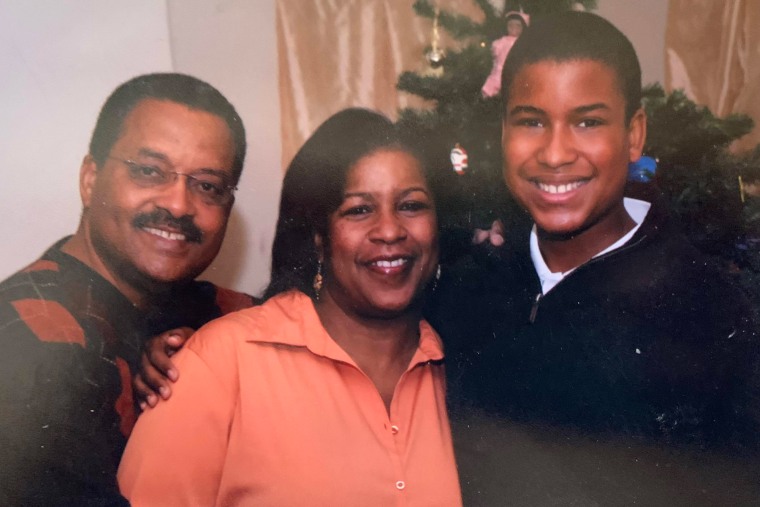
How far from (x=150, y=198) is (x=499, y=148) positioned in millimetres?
563

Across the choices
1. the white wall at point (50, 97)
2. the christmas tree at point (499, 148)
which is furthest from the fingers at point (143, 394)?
the christmas tree at point (499, 148)

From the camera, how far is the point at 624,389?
40.4 inches

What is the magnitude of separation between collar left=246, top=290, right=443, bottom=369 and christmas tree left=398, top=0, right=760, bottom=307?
0.29m

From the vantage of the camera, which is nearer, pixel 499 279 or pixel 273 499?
pixel 273 499

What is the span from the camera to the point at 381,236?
105 cm

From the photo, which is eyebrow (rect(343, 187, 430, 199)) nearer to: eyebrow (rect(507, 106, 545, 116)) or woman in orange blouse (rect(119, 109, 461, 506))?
woman in orange blouse (rect(119, 109, 461, 506))

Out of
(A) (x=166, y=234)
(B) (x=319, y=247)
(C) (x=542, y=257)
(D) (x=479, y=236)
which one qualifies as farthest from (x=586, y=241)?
Answer: (A) (x=166, y=234)

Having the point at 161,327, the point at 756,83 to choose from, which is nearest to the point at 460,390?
the point at 161,327

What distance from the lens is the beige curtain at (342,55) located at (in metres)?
1.09

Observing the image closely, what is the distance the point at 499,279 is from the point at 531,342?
12cm

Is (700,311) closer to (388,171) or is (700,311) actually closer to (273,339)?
(388,171)

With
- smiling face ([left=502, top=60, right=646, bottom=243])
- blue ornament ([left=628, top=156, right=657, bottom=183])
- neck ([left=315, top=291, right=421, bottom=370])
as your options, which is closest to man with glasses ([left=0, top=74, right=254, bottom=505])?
neck ([left=315, top=291, right=421, bottom=370])

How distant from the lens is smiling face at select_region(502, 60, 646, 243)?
100 centimetres

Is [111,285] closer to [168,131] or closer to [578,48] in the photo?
[168,131]
